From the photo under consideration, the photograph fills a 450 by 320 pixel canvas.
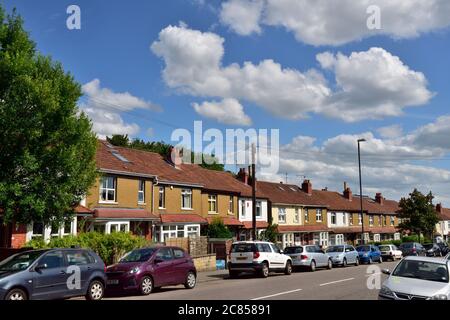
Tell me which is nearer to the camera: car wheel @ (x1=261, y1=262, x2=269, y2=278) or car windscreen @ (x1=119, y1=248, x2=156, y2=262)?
car windscreen @ (x1=119, y1=248, x2=156, y2=262)

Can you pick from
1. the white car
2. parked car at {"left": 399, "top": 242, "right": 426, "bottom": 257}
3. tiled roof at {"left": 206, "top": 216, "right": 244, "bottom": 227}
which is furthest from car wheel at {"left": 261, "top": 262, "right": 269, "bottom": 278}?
parked car at {"left": 399, "top": 242, "right": 426, "bottom": 257}

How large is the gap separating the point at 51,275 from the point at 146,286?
12.2 feet

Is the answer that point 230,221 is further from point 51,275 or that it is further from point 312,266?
point 51,275

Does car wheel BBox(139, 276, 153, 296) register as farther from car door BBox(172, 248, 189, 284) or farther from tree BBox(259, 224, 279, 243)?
tree BBox(259, 224, 279, 243)

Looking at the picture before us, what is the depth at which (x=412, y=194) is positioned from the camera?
58125mm

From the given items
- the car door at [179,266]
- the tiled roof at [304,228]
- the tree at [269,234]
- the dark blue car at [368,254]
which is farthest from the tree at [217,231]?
the car door at [179,266]

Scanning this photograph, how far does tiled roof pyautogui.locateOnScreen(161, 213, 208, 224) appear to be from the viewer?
33.4 meters

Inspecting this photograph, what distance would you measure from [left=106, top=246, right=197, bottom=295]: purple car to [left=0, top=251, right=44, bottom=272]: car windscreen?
3.13 m

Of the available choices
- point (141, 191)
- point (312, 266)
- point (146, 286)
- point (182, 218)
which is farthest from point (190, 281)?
point (182, 218)

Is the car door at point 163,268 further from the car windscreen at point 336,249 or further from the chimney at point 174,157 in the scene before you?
the chimney at point 174,157

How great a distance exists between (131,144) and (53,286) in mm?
50881

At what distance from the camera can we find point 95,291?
14781 millimetres

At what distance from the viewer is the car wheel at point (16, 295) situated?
12.2 metres
